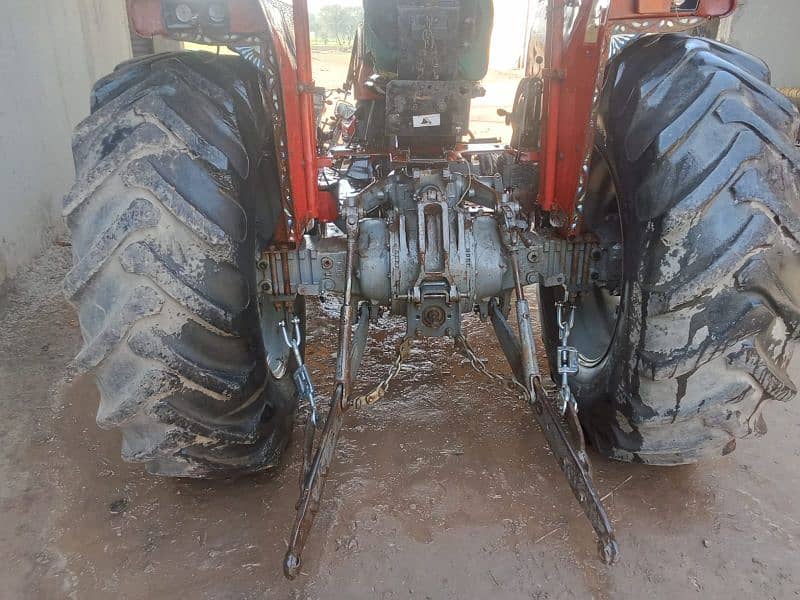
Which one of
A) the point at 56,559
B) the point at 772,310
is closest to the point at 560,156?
the point at 772,310

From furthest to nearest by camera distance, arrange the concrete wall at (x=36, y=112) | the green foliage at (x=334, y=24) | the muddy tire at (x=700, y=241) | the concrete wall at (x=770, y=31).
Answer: the green foliage at (x=334, y=24) → the concrete wall at (x=770, y=31) → the concrete wall at (x=36, y=112) → the muddy tire at (x=700, y=241)

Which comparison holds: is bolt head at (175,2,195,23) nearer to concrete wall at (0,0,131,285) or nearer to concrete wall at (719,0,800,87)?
concrete wall at (0,0,131,285)

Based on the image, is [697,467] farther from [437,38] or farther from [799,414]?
[437,38]

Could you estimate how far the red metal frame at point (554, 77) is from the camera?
187cm

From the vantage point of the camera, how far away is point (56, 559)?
224 cm

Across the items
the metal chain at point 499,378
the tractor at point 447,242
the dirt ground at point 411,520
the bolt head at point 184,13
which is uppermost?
the bolt head at point 184,13

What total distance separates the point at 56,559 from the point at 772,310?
253 cm

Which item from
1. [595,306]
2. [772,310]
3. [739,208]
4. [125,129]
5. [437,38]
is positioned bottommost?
[595,306]

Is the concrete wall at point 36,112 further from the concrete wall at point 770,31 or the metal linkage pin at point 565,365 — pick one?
the concrete wall at point 770,31

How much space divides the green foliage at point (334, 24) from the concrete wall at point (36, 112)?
21.6 m

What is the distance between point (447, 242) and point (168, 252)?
983 millimetres

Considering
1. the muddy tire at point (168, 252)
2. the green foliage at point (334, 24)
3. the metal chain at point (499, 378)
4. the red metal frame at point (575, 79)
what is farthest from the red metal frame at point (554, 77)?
the green foliage at point (334, 24)

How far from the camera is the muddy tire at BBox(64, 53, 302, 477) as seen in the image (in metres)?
1.79

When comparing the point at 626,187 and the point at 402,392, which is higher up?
the point at 626,187
